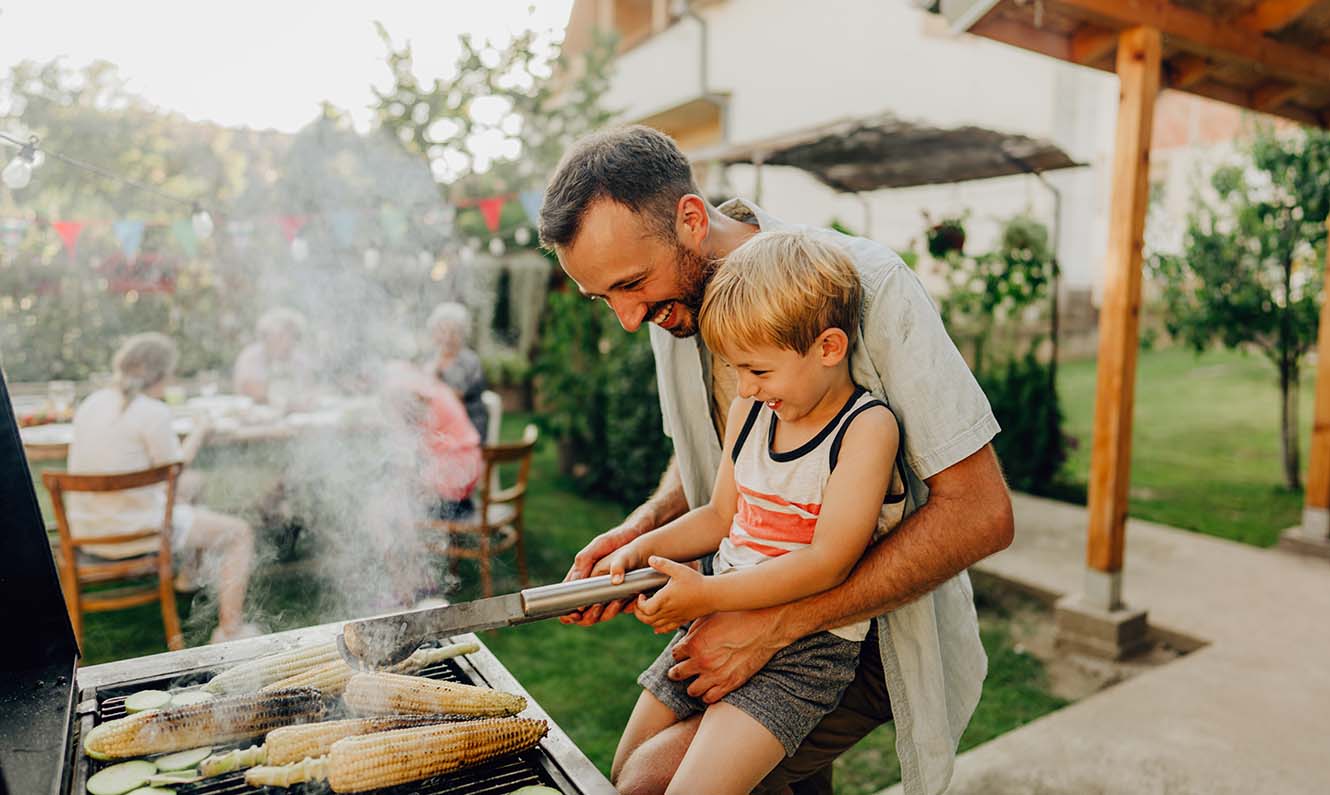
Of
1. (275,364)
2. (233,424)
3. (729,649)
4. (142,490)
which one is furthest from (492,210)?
(729,649)

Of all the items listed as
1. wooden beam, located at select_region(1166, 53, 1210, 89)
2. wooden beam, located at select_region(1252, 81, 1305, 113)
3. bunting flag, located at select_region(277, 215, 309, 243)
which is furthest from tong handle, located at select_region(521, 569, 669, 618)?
bunting flag, located at select_region(277, 215, 309, 243)

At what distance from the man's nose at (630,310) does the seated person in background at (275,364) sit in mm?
5561

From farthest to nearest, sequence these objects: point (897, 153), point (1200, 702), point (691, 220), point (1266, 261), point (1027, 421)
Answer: point (1027, 421) → point (1266, 261) → point (897, 153) → point (1200, 702) → point (691, 220)

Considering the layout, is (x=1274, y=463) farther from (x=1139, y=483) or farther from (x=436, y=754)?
(x=436, y=754)

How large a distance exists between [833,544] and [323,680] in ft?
4.04

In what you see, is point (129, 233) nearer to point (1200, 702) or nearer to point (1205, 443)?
point (1200, 702)

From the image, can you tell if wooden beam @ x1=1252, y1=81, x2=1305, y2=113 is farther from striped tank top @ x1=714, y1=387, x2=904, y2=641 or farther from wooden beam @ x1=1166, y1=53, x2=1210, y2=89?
striped tank top @ x1=714, y1=387, x2=904, y2=641

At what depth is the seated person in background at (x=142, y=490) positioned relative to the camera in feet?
15.9

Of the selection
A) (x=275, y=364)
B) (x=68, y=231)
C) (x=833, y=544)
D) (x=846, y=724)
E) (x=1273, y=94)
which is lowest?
(x=846, y=724)

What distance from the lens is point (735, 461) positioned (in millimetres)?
2178

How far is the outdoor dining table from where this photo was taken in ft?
18.4

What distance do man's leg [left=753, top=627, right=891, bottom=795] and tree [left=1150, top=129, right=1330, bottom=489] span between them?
8.12m

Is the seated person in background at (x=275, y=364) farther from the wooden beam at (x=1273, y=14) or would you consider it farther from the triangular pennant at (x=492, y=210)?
the wooden beam at (x=1273, y=14)

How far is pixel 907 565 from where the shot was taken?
1858 millimetres
